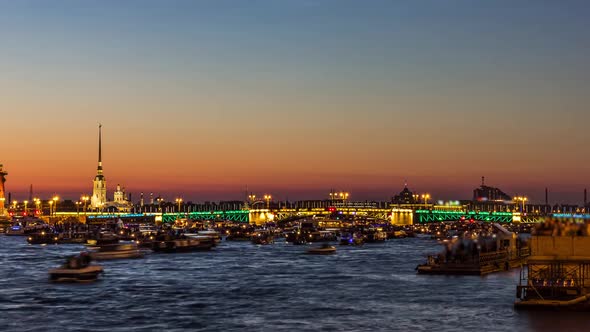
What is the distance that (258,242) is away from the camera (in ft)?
508

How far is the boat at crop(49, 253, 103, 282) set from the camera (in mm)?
73562

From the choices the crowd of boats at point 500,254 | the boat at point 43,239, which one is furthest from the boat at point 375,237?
the boat at point 43,239

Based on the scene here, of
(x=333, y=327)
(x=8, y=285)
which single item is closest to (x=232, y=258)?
(x=8, y=285)

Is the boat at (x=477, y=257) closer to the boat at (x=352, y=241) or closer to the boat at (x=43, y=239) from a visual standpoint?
the boat at (x=352, y=241)

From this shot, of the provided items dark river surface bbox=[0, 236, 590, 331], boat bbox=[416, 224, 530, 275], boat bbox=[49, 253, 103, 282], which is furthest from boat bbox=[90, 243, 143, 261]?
boat bbox=[416, 224, 530, 275]

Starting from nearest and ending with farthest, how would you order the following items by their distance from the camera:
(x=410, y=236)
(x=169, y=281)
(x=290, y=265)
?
(x=169, y=281), (x=290, y=265), (x=410, y=236)

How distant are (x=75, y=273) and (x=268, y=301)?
69.8 ft

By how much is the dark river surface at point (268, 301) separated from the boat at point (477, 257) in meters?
1.90

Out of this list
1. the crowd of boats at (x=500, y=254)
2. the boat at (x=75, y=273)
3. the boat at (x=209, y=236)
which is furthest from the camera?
the boat at (x=209, y=236)

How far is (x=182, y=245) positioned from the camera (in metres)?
130

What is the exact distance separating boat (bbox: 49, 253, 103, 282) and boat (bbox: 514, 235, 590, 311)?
4026 centimetres

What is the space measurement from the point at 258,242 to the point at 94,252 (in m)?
47.7

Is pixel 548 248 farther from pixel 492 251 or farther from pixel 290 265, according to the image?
pixel 290 265

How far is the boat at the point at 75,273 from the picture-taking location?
241 feet
